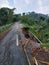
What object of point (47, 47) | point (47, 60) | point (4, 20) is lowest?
point (4, 20)

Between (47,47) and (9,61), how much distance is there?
588 centimetres

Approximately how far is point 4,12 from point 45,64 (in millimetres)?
79659

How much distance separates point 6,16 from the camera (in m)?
90.4

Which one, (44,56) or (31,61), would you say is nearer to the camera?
(31,61)

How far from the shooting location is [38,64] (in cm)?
1146

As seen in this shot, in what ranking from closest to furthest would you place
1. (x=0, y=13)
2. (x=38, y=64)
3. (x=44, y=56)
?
1. (x=38, y=64)
2. (x=44, y=56)
3. (x=0, y=13)

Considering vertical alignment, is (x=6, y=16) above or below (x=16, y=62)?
below

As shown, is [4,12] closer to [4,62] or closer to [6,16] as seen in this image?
[6,16]

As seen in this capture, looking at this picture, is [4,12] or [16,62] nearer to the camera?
[16,62]

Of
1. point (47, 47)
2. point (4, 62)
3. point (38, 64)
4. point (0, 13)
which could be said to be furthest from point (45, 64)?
point (0, 13)

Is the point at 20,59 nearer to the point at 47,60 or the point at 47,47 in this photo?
the point at 47,60

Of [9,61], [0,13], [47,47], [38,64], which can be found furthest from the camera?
[0,13]

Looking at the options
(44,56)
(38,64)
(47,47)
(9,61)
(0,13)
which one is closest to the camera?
(38,64)

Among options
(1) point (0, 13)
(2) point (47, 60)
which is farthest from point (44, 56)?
(1) point (0, 13)
